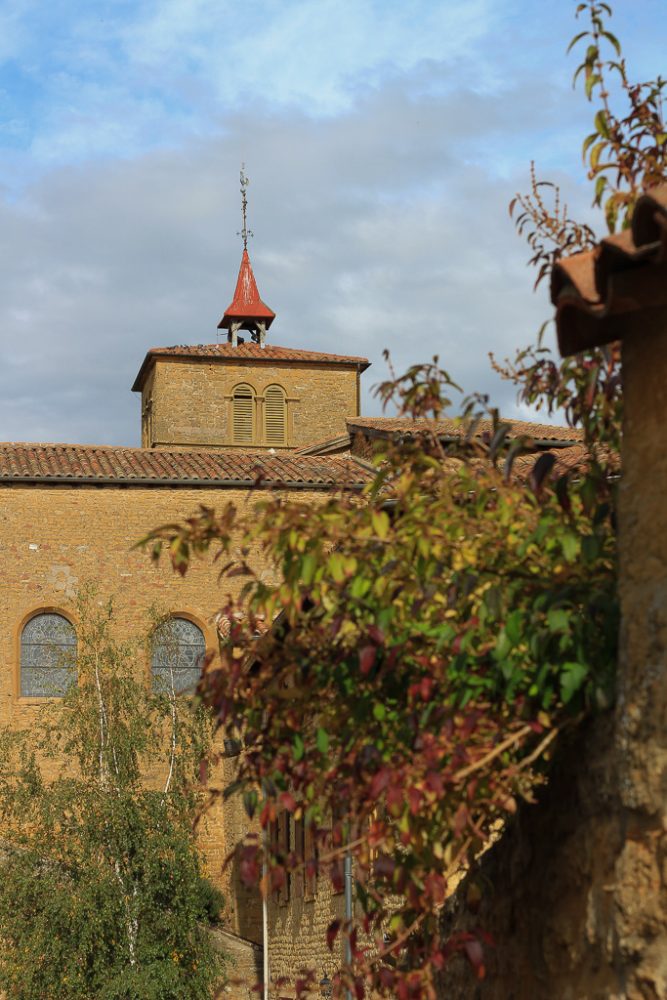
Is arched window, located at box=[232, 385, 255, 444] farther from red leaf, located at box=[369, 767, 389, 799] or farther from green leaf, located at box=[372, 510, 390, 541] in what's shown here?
red leaf, located at box=[369, 767, 389, 799]

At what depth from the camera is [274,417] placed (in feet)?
143

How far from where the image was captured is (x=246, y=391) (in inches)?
1716

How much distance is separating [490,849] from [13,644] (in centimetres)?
2221

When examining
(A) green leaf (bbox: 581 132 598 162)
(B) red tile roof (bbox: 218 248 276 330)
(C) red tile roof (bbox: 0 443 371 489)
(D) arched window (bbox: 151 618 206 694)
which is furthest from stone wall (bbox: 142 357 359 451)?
(A) green leaf (bbox: 581 132 598 162)

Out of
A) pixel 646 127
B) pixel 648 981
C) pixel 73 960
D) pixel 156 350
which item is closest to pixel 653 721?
pixel 648 981

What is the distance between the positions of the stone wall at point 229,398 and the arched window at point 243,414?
0.16 metres

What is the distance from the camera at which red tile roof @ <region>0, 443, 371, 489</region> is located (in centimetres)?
2612

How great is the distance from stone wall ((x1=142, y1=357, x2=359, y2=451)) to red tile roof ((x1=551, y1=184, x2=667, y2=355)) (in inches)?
1555

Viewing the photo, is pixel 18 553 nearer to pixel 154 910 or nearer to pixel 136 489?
pixel 136 489

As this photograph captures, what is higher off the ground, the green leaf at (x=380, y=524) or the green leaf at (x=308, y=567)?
the green leaf at (x=380, y=524)

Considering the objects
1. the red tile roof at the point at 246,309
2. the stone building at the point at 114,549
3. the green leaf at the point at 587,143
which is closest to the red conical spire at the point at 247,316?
the red tile roof at the point at 246,309

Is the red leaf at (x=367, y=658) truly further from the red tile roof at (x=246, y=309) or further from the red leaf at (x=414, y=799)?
the red tile roof at (x=246, y=309)

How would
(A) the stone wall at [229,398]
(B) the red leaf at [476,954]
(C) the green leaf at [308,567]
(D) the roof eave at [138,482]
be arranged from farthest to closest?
1. (A) the stone wall at [229,398]
2. (D) the roof eave at [138,482]
3. (C) the green leaf at [308,567]
4. (B) the red leaf at [476,954]

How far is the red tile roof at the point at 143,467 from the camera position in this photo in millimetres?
26125
